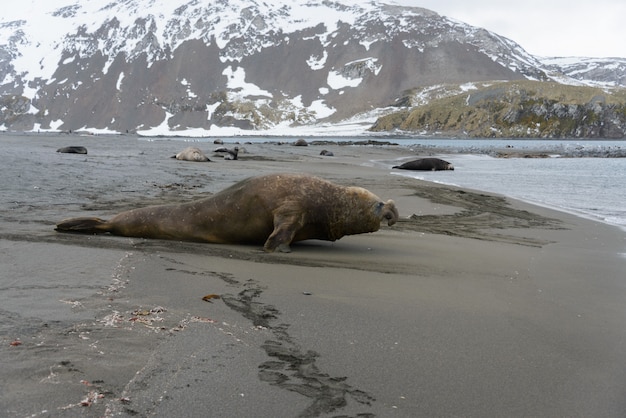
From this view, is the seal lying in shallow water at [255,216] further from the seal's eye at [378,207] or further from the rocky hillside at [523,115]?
the rocky hillside at [523,115]

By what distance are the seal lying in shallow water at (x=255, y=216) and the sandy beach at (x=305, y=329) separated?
12.8 inches

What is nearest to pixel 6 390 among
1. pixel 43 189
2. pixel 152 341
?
pixel 152 341

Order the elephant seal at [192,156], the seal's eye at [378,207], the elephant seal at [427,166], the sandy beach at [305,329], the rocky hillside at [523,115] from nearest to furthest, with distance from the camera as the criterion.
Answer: the sandy beach at [305,329] → the seal's eye at [378,207] → the elephant seal at [192,156] → the elephant seal at [427,166] → the rocky hillside at [523,115]

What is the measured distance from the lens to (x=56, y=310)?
13.4ft

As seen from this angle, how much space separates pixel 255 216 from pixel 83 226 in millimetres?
2192

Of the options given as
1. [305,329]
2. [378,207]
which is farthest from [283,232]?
[305,329]

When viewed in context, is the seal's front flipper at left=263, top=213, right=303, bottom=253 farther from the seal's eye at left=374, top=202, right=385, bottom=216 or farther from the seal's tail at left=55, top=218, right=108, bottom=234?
the seal's tail at left=55, top=218, right=108, bottom=234

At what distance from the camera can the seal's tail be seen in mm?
7637

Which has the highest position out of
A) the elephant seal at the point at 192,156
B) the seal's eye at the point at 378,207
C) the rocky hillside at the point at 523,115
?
the rocky hillside at the point at 523,115

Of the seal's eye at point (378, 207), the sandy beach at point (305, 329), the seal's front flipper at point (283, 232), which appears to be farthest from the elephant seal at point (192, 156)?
the seal's front flipper at point (283, 232)

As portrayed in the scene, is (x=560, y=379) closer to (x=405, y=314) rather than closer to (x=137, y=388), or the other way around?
(x=405, y=314)

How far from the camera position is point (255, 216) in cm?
783

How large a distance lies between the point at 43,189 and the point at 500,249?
872cm

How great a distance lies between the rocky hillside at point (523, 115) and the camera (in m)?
130
